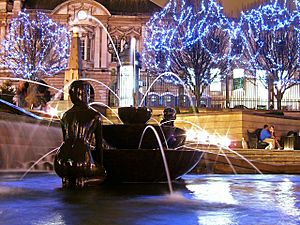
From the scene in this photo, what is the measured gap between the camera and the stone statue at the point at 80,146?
5461 mm

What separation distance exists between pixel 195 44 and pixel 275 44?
20.1 feet

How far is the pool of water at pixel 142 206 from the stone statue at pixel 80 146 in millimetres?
181

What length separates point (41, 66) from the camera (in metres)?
46.4

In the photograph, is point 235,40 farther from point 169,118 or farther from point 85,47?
point 169,118

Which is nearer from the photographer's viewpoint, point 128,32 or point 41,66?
point 41,66

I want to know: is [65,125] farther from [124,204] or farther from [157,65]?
[157,65]

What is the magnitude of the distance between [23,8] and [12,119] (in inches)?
1856

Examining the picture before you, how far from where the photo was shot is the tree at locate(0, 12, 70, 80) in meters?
45.4

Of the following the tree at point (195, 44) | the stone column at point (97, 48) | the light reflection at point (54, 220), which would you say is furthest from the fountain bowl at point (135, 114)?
the stone column at point (97, 48)

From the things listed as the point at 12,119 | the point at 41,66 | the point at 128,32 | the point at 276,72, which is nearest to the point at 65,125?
the point at 12,119

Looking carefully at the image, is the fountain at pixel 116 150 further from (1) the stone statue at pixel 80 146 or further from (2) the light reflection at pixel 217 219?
(2) the light reflection at pixel 217 219

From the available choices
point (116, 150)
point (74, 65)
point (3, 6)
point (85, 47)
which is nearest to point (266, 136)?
point (74, 65)

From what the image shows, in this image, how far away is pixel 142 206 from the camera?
4.09 metres

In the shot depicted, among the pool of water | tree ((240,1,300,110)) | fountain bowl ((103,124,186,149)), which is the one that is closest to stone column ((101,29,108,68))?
tree ((240,1,300,110))
